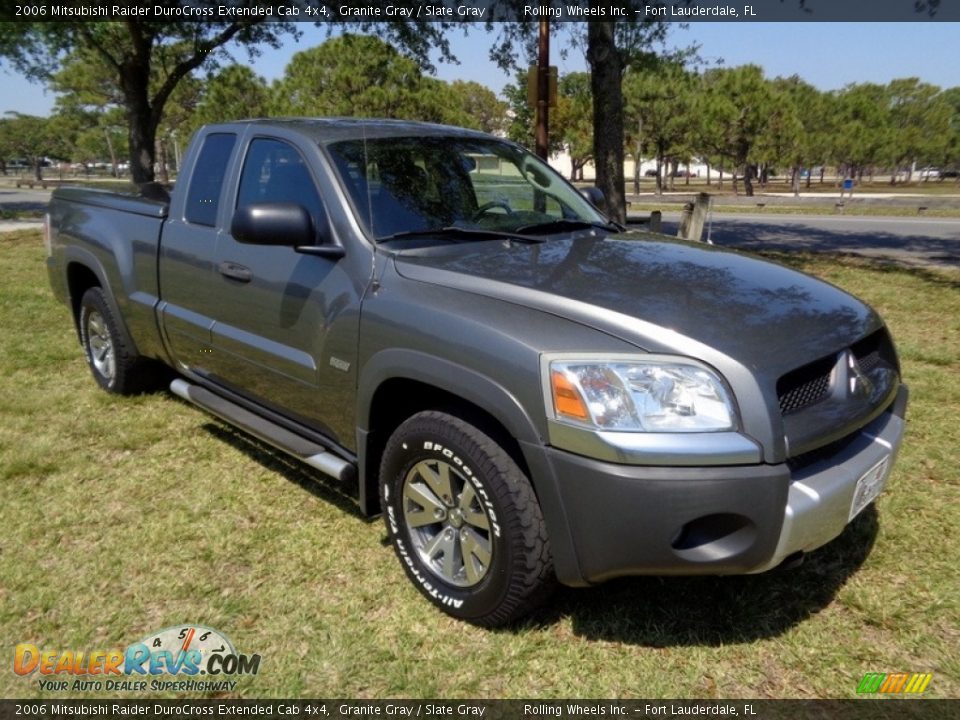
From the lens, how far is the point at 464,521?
8.54 ft

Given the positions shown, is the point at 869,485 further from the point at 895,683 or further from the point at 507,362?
the point at 507,362

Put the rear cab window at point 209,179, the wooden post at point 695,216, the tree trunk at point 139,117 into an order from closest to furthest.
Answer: the rear cab window at point 209,179, the wooden post at point 695,216, the tree trunk at point 139,117

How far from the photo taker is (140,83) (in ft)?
49.2

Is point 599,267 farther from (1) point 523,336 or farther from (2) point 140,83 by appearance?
(2) point 140,83

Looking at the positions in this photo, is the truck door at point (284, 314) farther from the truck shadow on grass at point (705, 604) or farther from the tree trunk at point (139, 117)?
the tree trunk at point (139, 117)

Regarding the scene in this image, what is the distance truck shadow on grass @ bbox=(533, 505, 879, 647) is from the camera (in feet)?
8.70

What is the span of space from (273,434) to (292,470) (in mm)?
681

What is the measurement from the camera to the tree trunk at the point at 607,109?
369 inches

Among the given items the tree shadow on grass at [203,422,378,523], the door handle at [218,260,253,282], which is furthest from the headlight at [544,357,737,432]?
the door handle at [218,260,253,282]

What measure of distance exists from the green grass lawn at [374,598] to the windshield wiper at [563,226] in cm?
154

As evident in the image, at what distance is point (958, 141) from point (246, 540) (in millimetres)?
62407

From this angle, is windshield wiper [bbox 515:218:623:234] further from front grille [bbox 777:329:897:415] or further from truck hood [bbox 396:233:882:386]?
front grille [bbox 777:329:897:415]

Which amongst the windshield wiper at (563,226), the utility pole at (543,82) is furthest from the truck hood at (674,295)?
the utility pole at (543,82)

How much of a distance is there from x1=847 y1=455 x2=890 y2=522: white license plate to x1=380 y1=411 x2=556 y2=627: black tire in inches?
39.9
